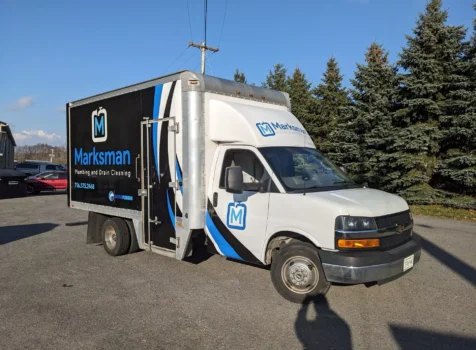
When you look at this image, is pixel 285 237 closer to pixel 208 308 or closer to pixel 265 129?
pixel 208 308

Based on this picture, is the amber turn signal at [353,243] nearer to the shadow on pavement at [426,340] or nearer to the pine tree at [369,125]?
the shadow on pavement at [426,340]

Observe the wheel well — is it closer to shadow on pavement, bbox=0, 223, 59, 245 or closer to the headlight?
the headlight

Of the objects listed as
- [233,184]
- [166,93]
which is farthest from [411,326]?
[166,93]

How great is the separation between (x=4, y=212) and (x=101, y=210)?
933 cm

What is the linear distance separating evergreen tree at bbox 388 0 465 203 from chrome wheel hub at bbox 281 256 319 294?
1152 cm

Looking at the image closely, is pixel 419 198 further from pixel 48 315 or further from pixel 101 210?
pixel 48 315

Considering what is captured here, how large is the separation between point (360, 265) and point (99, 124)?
220 inches

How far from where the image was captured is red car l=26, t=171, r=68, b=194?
23542mm

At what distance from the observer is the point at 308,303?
513cm

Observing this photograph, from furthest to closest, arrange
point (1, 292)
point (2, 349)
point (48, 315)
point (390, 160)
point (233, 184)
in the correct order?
point (390, 160), point (1, 292), point (233, 184), point (48, 315), point (2, 349)

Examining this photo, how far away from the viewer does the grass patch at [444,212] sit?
13078 mm

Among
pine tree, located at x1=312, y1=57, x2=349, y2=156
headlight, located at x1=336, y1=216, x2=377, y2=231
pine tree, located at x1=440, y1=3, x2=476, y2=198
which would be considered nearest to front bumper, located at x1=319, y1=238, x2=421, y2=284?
headlight, located at x1=336, y1=216, x2=377, y2=231

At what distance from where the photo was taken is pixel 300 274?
16.8 feet

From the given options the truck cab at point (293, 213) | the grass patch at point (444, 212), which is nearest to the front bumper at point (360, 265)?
the truck cab at point (293, 213)
